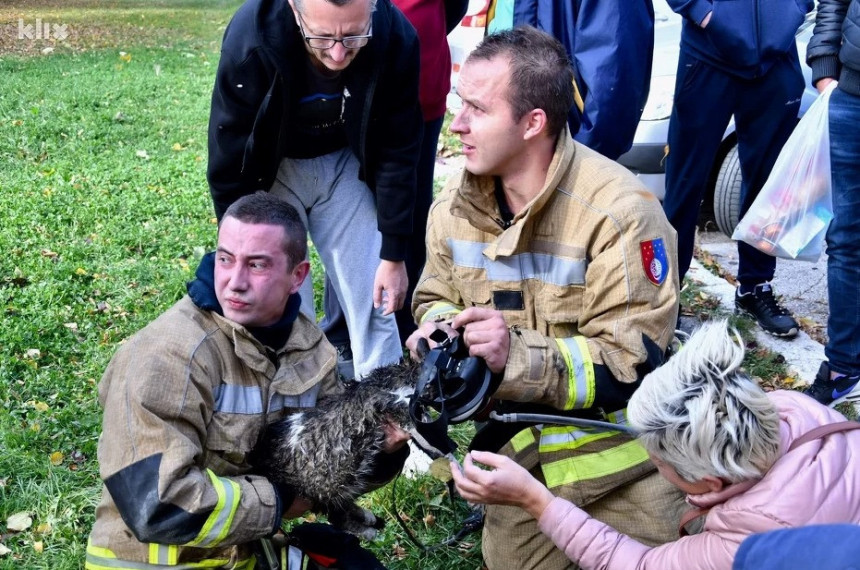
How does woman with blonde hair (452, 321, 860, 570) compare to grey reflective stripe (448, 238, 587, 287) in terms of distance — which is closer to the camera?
woman with blonde hair (452, 321, 860, 570)

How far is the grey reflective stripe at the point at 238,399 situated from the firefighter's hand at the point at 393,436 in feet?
1.31

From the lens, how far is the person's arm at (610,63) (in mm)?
4020

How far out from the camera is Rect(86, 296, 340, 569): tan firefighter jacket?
7.73 ft

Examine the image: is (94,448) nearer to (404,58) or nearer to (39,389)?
(39,389)

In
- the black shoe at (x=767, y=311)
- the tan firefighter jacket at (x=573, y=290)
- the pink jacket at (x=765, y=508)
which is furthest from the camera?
the black shoe at (x=767, y=311)

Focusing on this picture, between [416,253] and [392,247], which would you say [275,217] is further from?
[416,253]

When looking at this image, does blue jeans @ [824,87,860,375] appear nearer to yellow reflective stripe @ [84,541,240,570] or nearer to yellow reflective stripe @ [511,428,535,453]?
yellow reflective stripe @ [511,428,535,453]

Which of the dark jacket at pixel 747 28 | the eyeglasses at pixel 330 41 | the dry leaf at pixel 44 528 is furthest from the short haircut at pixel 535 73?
the dry leaf at pixel 44 528

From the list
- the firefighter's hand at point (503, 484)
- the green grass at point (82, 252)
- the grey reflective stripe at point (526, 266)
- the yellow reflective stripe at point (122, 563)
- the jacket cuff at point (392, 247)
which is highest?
the grey reflective stripe at point (526, 266)

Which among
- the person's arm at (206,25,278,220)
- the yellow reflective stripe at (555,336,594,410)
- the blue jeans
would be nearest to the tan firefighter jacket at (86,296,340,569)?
the yellow reflective stripe at (555,336,594,410)

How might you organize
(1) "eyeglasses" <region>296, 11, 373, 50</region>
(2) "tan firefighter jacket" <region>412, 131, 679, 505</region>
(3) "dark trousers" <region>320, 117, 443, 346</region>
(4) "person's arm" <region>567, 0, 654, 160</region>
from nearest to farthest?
(2) "tan firefighter jacket" <region>412, 131, 679, 505</region>
(1) "eyeglasses" <region>296, 11, 373, 50</region>
(4) "person's arm" <region>567, 0, 654, 160</region>
(3) "dark trousers" <region>320, 117, 443, 346</region>

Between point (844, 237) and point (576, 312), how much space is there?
1768mm

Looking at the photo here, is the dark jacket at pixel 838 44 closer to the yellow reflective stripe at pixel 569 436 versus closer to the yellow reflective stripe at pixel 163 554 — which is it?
the yellow reflective stripe at pixel 569 436

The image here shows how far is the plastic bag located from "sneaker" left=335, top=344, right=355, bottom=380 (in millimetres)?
2110
